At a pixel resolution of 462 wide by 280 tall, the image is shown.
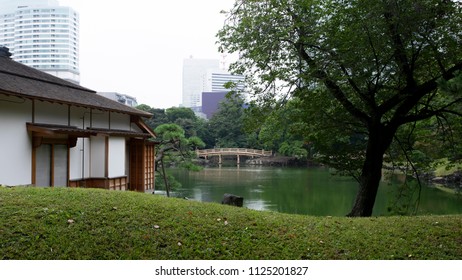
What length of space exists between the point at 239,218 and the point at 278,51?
4.22 m

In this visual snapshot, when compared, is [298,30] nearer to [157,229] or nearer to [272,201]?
[157,229]

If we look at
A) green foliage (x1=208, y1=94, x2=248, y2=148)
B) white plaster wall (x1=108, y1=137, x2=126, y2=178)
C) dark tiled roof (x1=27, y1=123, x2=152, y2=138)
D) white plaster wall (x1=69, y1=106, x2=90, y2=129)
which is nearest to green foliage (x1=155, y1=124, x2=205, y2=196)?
white plaster wall (x1=108, y1=137, x2=126, y2=178)

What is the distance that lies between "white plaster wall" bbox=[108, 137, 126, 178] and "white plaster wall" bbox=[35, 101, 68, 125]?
1.64 metres

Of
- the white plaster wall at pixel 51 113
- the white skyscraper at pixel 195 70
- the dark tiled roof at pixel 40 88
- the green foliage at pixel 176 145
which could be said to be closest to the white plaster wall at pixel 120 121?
the dark tiled roof at pixel 40 88

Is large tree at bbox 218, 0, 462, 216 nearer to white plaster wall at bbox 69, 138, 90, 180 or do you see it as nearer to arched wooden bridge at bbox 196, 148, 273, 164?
white plaster wall at bbox 69, 138, 90, 180

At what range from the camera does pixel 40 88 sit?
9.75 meters

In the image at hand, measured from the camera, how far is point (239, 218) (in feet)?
17.4

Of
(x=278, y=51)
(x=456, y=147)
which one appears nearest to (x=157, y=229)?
(x=278, y=51)

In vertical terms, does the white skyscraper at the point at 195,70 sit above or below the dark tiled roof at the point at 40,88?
above

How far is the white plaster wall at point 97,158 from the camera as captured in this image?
1109 centimetres

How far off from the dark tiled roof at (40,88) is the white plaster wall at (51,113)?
0.27 m

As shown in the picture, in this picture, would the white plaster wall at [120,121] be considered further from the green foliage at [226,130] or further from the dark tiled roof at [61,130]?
the green foliage at [226,130]
